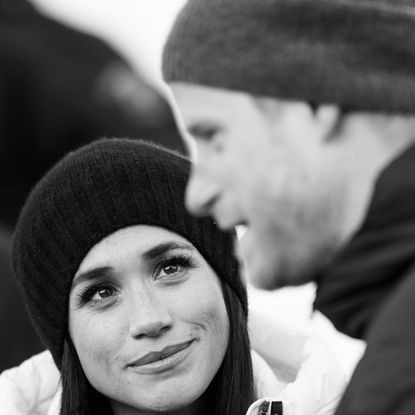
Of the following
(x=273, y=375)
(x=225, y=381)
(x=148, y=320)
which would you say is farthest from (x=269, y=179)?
(x=273, y=375)

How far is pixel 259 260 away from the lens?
1.95 meters

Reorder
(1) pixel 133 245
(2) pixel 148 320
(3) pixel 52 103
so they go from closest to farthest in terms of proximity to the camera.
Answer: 1. (2) pixel 148 320
2. (1) pixel 133 245
3. (3) pixel 52 103

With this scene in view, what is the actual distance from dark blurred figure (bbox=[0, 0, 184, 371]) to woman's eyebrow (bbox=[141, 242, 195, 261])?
405cm

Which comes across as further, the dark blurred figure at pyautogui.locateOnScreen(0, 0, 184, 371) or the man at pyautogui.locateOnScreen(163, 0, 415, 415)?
the dark blurred figure at pyautogui.locateOnScreen(0, 0, 184, 371)

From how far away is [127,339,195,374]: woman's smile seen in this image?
9.48 feet

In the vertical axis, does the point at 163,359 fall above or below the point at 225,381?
above

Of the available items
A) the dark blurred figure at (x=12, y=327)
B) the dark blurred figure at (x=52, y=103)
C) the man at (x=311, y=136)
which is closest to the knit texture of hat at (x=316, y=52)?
the man at (x=311, y=136)

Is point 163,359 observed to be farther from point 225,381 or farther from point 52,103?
point 52,103

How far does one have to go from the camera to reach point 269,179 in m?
1.90

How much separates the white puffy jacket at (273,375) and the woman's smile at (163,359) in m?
0.26

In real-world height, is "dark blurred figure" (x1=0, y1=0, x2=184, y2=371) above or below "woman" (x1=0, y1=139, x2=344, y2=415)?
below

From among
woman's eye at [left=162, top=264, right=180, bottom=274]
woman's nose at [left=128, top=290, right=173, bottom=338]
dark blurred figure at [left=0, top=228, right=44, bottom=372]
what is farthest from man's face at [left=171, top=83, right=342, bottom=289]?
dark blurred figure at [left=0, top=228, right=44, bottom=372]

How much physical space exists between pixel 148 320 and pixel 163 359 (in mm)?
106

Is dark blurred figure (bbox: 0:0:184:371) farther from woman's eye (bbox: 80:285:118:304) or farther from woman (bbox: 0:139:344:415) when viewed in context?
woman's eye (bbox: 80:285:118:304)
